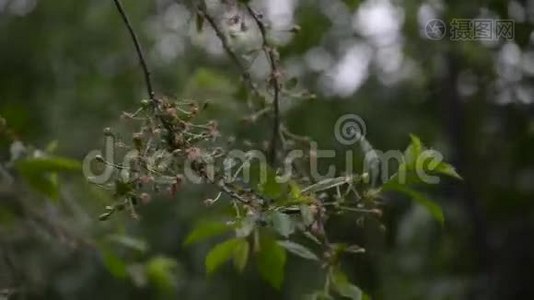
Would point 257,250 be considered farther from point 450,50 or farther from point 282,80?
point 450,50

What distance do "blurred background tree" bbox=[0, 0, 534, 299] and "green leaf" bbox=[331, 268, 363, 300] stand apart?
0.89 meters

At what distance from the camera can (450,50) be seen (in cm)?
203

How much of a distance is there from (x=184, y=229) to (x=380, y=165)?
4.32 feet

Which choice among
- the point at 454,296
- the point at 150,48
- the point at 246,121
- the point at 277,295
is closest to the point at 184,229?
the point at 277,295

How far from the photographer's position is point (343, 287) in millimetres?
1023

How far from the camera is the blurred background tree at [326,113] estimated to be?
2.07m

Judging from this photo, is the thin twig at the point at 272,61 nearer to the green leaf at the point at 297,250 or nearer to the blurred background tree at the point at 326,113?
the green leaf at the point at 297,250

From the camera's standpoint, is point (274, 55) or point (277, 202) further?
point (274, 55)

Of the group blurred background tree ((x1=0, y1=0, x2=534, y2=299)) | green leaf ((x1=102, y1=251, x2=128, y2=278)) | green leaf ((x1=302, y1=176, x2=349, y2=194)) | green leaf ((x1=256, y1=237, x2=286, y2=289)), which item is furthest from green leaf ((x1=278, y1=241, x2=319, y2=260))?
blurred background tree ((x1=0, y1=0, x2=534, y2=299))

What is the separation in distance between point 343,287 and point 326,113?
124 centimetres

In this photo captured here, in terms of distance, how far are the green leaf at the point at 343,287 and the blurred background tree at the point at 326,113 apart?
2.92 feet

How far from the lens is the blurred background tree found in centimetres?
207

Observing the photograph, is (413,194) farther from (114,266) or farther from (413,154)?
(114,266)

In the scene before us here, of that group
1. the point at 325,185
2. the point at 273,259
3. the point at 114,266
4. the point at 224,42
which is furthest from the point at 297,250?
the point at 114,266
